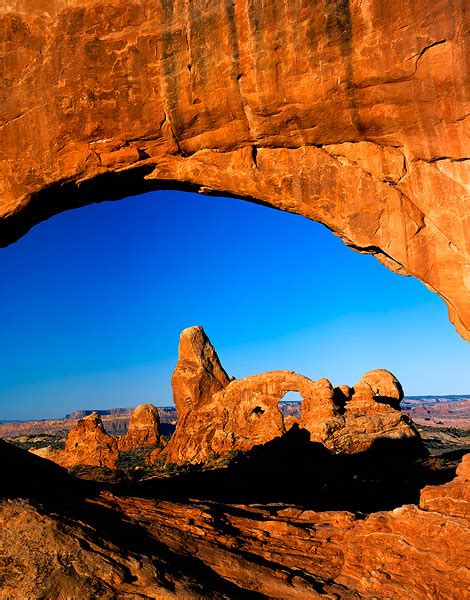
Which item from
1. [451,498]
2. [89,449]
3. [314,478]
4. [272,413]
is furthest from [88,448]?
[451,498]

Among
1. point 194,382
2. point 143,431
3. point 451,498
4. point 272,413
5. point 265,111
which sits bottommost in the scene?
point 143,431

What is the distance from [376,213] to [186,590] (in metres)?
6.59

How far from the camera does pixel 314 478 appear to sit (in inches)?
846

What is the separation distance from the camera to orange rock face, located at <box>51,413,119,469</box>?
91.9 feet

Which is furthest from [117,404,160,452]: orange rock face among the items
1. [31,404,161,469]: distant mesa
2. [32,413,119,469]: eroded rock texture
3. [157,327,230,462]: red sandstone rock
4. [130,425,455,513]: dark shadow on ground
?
[130,425,455,513]: dark shadow on ground

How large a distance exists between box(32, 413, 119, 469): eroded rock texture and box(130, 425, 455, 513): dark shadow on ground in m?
7.58

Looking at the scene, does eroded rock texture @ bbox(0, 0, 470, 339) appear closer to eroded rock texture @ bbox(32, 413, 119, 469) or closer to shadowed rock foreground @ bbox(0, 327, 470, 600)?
shadowed rock foreground @ bbox(0, 327, 470, 600)

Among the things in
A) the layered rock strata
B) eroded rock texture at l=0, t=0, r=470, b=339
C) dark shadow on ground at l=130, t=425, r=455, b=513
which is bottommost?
dark shadow on ground at l=130, t=425, r=455, b=513

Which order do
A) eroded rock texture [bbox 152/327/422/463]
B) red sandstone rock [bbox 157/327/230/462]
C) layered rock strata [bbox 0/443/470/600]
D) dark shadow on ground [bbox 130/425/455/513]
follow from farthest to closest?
1. red sandstone rock [bbox 157/327/230/462]
2. eroded rock texture [bbox 152/327/422/463]
3. dark shadow on ground [bbox 130/425/455/513]
4. layered rock strata [bbox 0/443/470/600]

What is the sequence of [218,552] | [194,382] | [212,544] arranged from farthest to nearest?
1. [194,382]
2. [212,544]
3. [218,552]

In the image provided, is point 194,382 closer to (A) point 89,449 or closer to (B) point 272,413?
(B) point 272,413

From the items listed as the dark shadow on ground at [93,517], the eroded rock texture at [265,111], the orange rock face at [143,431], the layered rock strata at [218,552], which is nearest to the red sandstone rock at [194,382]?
the orange rock face at [143,431]

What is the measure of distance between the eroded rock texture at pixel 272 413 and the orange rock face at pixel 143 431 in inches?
248

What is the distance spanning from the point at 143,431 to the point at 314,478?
23026 mm
